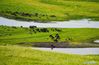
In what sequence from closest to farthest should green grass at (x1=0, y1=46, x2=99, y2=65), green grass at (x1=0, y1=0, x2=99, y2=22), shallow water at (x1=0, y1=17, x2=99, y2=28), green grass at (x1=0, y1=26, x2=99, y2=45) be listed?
green grass at (x1=0, y1=46, x2=99, y2=65), green grass at (x1=0, y1=26, x2=99, y2=45), shallow water at (x1=0, y1=17, x2=99, y2=28), green grass at (x1=0, y1=0, x2=99, y2=22)

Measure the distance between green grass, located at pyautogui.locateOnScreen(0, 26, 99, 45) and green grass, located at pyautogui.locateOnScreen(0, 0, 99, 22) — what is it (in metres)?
24.7

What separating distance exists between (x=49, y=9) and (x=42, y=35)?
5271 centimetres

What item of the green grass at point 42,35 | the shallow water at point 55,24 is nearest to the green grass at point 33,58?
the green grass at point 42,35

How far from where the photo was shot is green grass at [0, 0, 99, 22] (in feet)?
423

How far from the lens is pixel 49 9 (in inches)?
5640

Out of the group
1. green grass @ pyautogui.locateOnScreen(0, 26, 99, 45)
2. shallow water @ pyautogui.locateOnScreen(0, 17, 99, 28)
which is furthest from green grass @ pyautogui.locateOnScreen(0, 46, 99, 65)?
shallow water @ pyautogui.locateOnScreen(0, 17, 99, 28)

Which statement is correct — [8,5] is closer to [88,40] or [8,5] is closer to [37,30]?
[37,30]

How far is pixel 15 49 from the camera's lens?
59219 millimetres

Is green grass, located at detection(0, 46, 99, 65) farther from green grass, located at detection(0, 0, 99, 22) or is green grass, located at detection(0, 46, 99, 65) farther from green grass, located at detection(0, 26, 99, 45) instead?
green grass, located at detection(0, 0, 99, 22)

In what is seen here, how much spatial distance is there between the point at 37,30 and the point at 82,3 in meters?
71.5

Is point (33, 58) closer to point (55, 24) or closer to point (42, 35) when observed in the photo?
point (42, 35)

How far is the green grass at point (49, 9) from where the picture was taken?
129 meters

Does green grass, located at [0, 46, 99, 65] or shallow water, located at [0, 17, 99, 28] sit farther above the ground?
green grass, located at [0, 46, 99, 65]

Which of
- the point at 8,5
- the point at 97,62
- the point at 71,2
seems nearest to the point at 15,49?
the point at 97,62
